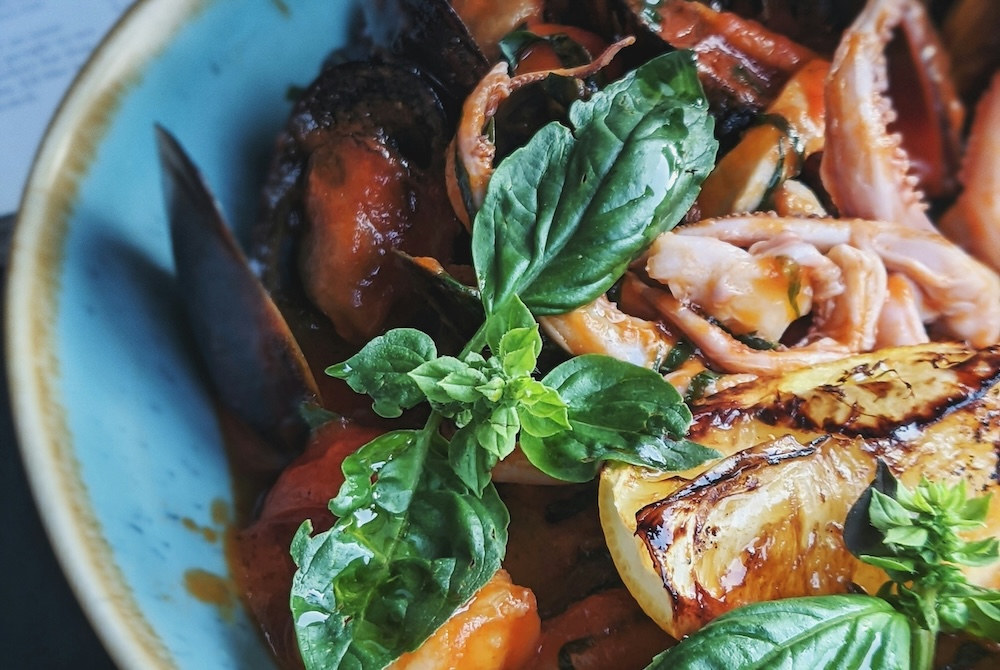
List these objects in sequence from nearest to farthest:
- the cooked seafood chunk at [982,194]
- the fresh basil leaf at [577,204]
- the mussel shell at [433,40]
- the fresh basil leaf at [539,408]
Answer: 1. the fresh basil leaf at [539,408]
2. the fresh basil leaf at [577,204]
3. the mussel shell at [433,40]
4. the cooked seafood chunk at [982,194]

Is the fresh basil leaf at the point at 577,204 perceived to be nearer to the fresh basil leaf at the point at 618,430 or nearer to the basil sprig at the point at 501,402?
the basil sprig at the point at 501,402

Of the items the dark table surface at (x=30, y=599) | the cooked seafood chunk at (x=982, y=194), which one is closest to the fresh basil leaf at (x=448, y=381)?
the dark table surface at (x=30, y=599)

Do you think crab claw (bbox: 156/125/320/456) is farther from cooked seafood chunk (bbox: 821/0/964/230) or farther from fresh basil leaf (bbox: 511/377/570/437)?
cooked seafood chunk (bbox: 821/0/964/230)

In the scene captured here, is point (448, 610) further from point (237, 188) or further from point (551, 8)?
point (551, 8)

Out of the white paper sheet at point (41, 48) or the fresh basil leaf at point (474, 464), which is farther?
the white paper sheet at point (41, 48)

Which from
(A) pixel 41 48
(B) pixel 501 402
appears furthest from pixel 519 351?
(A) pixel 41 48

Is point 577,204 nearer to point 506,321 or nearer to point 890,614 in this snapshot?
point 506,321

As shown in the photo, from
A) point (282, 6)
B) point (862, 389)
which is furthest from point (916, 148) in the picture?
point (282, 6)

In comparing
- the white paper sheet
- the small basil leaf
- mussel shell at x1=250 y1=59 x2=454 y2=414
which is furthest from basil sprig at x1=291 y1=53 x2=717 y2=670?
the white paper sheet
